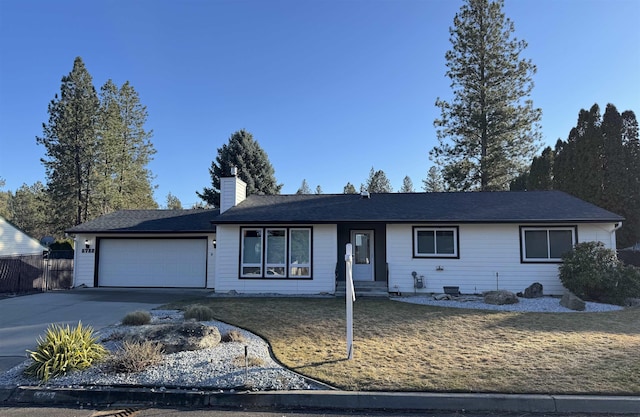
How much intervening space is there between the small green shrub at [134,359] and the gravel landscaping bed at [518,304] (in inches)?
327

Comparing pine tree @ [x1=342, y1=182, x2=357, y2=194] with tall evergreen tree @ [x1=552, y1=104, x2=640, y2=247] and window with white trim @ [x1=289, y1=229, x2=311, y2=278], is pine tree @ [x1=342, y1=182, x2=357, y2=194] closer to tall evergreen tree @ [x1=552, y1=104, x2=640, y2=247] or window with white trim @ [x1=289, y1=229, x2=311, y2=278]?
tall evergreen tree @ [x1=552, y1=104, x2=640, y2=247]

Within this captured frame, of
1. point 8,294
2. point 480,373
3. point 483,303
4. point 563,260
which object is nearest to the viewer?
point 480,373

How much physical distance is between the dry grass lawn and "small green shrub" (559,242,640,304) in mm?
1235

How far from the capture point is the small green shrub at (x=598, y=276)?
1114 cm

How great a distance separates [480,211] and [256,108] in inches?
540

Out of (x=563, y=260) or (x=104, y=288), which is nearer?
(x=563, y=260)

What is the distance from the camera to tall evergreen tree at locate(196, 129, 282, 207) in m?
31.9

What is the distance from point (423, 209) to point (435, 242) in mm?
1407

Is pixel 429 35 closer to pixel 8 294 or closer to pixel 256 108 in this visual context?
pixel 256 108

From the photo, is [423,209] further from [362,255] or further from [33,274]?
[33,274]

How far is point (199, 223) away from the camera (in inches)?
663

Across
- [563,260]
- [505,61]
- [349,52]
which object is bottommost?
[563,260]

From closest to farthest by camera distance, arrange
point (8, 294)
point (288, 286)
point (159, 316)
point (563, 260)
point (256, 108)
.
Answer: point (159, 316) → point (563, 260) → point (288, 286) → point (8, 294) → point (256, 108)

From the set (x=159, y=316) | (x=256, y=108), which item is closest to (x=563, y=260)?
(x=159, y=316)
